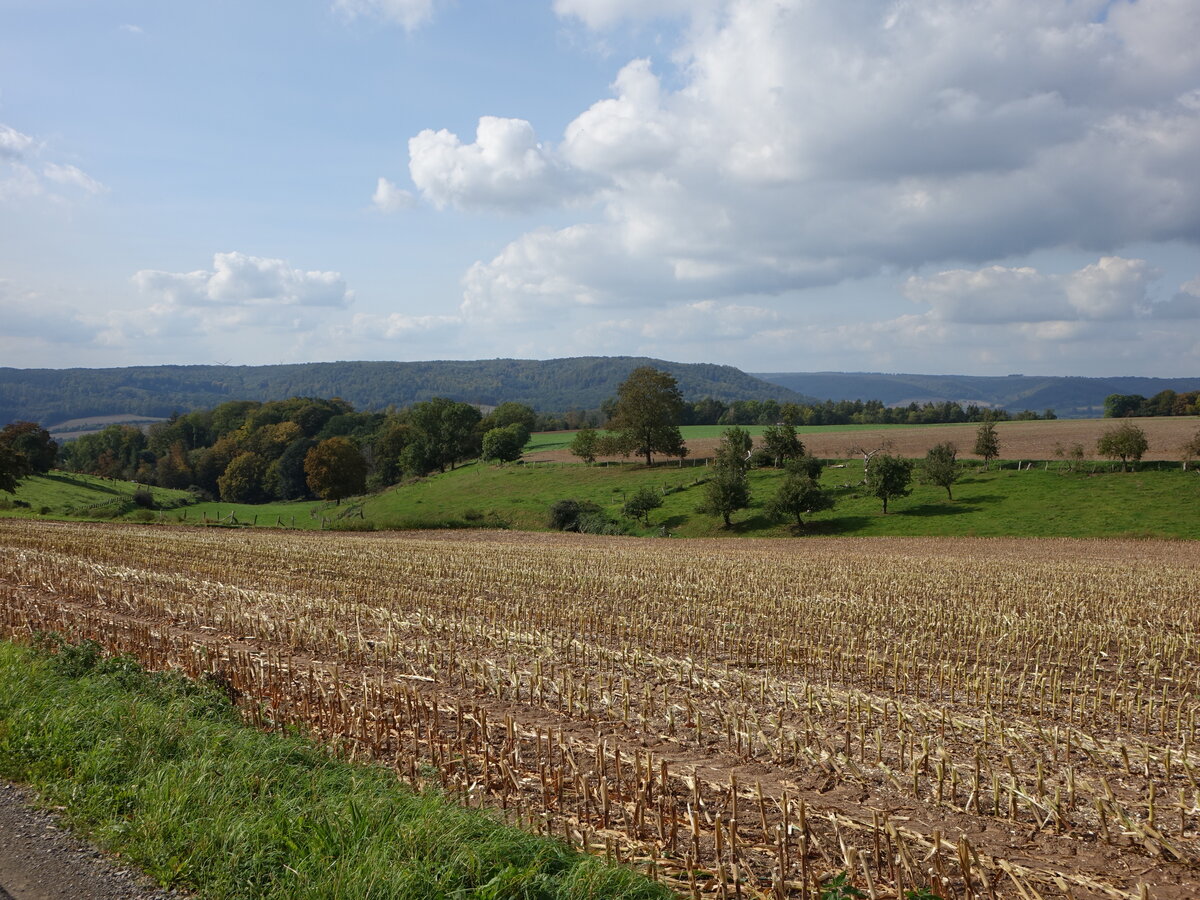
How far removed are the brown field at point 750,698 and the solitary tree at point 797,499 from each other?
2506 centimetres

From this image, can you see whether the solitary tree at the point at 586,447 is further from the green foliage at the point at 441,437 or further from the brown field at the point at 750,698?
the brown field at the point at 750,698

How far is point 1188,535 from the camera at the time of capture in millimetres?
46250

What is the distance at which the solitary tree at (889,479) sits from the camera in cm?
5575

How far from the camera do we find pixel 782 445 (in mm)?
69188

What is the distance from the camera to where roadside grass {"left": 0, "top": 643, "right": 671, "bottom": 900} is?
618 cm

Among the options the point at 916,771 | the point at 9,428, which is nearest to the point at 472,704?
the point at 916,771

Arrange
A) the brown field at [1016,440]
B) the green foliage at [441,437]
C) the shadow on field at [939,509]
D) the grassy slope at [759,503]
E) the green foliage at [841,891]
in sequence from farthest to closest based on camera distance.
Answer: the green foliage at [441,437]
the brown field at [1016,440]
the shadow on field at [939,509]
the grassy slope at [759,503]
the green foliage at [841,891]

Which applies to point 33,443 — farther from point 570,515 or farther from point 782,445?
point 782,445

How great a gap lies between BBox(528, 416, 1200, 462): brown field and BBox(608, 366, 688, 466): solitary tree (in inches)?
373

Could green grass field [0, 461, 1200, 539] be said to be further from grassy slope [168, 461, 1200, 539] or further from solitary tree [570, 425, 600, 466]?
solitary tree [570, 425, 600, 466]

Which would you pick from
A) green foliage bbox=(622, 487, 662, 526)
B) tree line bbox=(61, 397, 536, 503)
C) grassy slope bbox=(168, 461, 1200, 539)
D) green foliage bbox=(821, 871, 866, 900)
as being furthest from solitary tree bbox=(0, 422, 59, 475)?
green foliage bbox=(821, 871, 866, 900)

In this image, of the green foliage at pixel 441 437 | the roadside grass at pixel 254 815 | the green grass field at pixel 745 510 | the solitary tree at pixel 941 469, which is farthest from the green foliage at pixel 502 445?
the roadside grass at pixel 254 815

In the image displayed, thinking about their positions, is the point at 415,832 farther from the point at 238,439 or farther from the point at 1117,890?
the point at 238,439

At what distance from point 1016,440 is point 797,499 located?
49.4 m
